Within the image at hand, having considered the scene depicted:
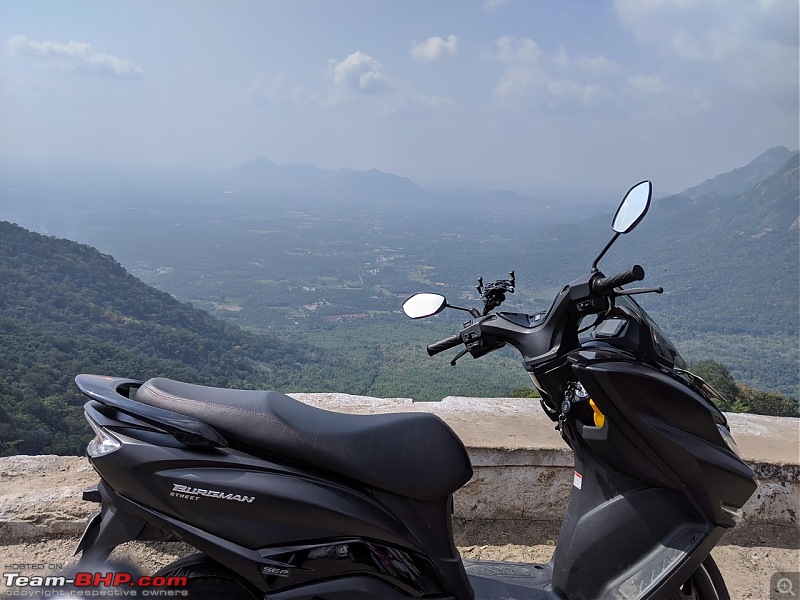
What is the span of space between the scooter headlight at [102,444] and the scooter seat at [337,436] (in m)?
0.13

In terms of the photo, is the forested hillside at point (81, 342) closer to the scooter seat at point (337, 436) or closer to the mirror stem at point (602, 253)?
the scooter seat at point (337, 436)

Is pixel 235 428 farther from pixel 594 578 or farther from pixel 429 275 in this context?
pixel 429 275

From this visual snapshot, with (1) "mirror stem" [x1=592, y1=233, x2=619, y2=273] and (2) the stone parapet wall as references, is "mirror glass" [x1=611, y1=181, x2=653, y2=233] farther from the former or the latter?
(2) the stone parapet wall

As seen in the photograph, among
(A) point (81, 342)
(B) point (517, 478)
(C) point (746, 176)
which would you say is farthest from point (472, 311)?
(C) point (746, 176)

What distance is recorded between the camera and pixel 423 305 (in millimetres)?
2068

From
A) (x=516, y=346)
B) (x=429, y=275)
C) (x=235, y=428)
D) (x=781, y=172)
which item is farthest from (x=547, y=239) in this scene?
(x=235, y=428)

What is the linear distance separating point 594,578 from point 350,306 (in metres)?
16.5

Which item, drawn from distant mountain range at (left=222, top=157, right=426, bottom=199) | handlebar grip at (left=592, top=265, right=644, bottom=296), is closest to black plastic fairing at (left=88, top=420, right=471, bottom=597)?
handlebar grip at (left=592, top=265, right=644, bottom=296)

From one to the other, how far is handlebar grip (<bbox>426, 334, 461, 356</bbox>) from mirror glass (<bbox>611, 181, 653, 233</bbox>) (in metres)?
0.65

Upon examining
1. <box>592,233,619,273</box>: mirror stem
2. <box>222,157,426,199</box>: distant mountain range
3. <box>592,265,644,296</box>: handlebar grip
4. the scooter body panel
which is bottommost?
the scooter body panel

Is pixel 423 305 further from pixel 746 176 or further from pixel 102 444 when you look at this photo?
pixel 746 176

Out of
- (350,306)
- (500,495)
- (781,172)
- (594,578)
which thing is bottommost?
(350,306)

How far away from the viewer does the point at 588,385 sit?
184 centimetres

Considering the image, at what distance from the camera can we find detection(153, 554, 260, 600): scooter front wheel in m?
1.61
